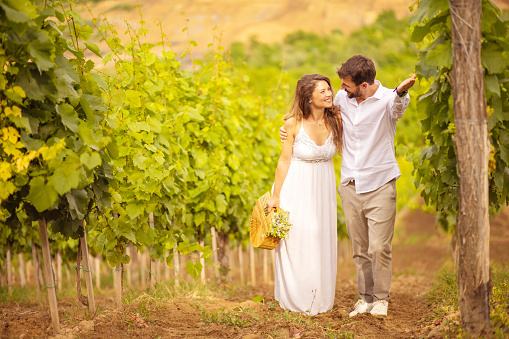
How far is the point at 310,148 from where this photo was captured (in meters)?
4.39

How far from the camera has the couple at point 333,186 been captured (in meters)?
4.11

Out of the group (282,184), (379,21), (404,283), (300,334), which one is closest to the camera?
(300,334)

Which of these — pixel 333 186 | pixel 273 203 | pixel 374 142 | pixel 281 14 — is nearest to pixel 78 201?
pixel 273 203

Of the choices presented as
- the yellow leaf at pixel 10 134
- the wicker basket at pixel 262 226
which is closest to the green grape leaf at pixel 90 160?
the yellow leaf at pixel 10 134

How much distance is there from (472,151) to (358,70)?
1.22 meters

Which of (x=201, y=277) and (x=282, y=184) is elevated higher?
(x=282, y=184)

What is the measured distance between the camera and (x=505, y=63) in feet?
10.8

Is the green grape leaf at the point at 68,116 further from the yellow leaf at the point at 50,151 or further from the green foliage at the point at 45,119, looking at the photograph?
the yellow leaf at the point at 50,151

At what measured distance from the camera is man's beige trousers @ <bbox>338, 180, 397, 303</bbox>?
411 cm

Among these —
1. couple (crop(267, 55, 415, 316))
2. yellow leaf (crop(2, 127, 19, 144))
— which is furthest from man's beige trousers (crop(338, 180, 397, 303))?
yellow leaf (crop(2, 127, 19, 144))

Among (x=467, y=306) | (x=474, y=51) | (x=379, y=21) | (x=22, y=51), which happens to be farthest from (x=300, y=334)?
(x=379, y=21)

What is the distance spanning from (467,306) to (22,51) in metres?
3.09

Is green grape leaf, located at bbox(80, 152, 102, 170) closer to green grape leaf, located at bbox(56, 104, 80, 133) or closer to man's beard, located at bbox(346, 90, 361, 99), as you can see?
green grape leaf, located at bbox(56, 104, 80, 133)

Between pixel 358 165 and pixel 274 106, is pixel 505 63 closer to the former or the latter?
pixel 358 165
